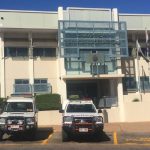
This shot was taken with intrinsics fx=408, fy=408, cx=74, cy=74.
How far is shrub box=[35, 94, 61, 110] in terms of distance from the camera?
32.1m

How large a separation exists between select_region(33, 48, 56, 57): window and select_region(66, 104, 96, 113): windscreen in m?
15.9

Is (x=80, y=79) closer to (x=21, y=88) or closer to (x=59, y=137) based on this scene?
(x=21, y=88)

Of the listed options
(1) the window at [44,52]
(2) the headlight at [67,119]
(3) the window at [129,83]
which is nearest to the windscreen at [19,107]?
(2) the headlight at [67,119]

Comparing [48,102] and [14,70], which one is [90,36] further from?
[14,70]

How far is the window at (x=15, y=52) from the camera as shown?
35.3 metres

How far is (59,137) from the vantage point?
21.5 m

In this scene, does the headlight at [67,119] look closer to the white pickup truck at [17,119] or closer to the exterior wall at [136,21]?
the white pickup truck at [17,119]

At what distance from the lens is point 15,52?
35656 millimetres

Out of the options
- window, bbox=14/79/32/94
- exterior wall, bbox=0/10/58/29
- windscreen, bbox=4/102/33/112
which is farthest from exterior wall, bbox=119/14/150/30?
windscreen, bbox=4/102/33/112

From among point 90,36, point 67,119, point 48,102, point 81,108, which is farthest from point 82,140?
point 90,36

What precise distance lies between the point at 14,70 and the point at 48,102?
16.6 feet

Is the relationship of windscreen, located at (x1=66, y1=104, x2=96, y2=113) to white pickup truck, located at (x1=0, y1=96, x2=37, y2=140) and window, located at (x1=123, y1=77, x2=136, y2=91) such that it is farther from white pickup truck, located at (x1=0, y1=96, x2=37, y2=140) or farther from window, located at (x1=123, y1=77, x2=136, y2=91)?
window, located at (x1=123, y1=77, x2=136, y2=91)

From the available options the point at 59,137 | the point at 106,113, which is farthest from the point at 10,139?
the point at 106,113

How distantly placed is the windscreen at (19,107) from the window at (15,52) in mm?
14970
